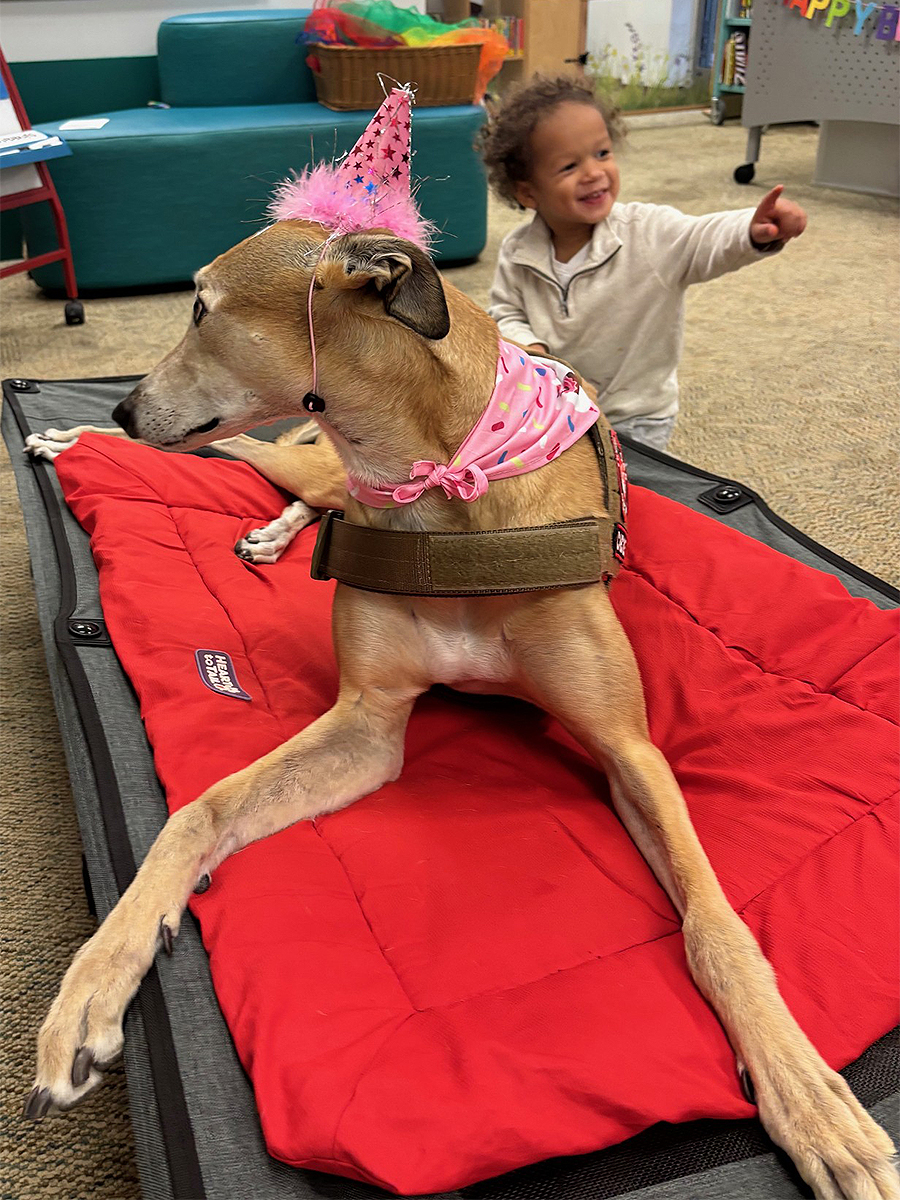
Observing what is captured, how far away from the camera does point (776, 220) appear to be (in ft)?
6.78

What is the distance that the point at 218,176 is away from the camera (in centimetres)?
449

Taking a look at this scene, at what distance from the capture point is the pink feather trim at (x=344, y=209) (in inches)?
54.8

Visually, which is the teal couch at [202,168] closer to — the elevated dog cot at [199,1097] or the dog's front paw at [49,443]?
the dog's front paw at [49,443]

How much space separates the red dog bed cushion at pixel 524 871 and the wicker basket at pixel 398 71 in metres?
3.14

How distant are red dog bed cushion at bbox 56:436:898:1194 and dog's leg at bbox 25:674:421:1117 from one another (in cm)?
5

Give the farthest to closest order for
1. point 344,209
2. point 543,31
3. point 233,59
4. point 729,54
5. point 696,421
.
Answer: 1. point 729,54
2. point 543,31
3. point 233,59
4. point 696,421
5. point 344,209

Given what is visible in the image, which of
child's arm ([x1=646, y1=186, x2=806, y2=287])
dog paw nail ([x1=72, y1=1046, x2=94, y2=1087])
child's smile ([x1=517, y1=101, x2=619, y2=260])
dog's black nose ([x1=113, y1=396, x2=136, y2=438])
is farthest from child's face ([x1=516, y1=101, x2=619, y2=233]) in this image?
dog paw nail ([x1=72, y1=1046, x2=94, y2=1087])

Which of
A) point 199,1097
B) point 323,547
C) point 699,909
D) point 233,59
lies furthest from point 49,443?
point 233,59

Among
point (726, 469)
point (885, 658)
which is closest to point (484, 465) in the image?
point (885, 658)

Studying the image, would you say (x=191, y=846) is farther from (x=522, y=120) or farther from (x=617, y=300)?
(x=522, y=120)

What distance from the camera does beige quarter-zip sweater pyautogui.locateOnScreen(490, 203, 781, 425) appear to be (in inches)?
98.0

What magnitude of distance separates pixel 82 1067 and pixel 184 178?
409 cm

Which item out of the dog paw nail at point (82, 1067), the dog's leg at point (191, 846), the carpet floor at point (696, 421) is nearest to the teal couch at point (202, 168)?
the carpet floor at point (696, 421)

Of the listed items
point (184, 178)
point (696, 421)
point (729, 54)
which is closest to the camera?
point (696, 421)
